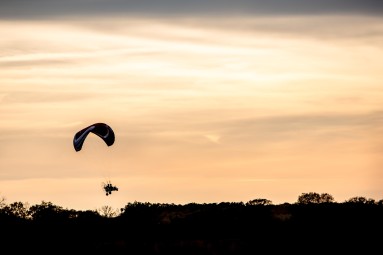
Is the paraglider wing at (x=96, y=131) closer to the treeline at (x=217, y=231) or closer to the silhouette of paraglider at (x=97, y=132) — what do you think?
the silhouette of paraglider at (x=97, y=132)

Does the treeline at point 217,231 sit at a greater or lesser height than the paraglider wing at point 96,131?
lesser

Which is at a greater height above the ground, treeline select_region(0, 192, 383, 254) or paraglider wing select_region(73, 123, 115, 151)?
paraglider wing select_region(73, 123, 115, 151)

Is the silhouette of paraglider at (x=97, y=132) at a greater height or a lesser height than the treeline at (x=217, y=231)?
greater

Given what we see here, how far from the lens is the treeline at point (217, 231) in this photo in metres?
124

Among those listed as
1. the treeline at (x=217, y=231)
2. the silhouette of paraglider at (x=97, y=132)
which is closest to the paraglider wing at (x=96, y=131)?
the silhouette of paraglider at (x=97, y=132)

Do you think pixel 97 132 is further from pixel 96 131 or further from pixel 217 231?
pixel 217 231

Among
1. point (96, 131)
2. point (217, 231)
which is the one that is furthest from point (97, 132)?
point (217, 231)

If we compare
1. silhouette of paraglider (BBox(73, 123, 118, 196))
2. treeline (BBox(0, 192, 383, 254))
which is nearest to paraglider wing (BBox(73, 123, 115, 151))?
silhouette of paraglider (BBox(73, 123, 118, 196))

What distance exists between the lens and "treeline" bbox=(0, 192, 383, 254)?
124m

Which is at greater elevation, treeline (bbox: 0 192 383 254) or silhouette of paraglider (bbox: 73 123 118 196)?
silhouette of paraglider (bbox: 73 123 118 196)

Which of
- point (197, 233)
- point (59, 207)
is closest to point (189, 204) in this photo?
point (197, 233)

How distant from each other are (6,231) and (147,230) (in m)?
20.8

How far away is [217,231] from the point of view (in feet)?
422

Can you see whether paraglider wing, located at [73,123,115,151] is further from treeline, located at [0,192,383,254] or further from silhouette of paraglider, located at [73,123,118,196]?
treeline, located at [0,192,383,254]
